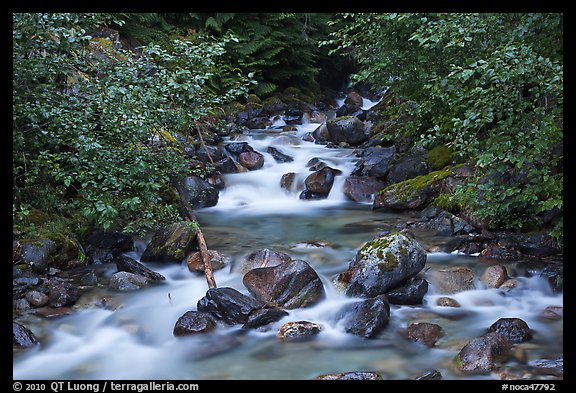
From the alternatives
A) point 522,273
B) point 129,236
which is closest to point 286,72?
point 129,236

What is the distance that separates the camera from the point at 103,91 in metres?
6.30

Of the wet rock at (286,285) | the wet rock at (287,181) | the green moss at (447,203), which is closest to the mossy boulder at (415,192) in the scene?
the green moss at (447,203)

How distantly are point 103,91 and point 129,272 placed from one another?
262cm

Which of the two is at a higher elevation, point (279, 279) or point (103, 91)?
point (103, 91)

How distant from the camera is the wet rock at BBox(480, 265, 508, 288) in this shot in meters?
6.69

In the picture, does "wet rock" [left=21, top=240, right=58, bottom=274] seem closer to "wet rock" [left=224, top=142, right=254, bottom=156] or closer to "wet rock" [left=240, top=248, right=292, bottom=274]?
"wet rock" [left=240, top=248, right=292, bottom=274]

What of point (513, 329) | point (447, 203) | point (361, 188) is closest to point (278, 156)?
point (361, 188)

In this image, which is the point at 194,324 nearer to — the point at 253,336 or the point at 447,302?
the point at 253,336

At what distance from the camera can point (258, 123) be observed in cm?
1883

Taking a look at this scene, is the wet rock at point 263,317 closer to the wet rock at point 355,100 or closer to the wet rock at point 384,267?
the wet rock at point 384,267
